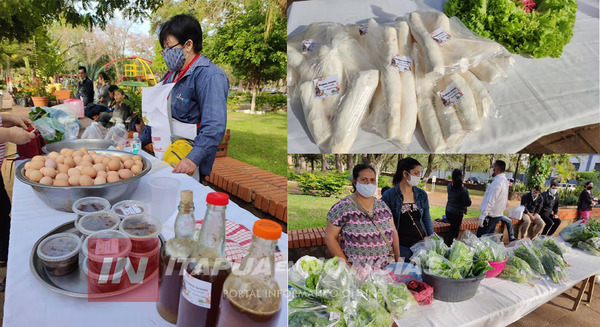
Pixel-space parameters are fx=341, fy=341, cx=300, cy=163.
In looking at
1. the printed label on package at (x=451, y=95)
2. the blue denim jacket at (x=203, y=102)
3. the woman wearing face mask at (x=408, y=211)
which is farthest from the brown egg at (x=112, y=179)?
the woman wearing face mask at (x=408, y=211)

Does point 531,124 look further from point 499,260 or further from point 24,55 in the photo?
point 24,55

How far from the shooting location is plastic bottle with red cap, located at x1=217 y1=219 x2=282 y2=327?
0.48m

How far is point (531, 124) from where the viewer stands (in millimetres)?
1258

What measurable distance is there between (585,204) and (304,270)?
6.46 ft

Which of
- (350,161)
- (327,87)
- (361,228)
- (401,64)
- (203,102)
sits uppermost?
(401,64)

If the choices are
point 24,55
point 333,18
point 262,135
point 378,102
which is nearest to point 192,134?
point 333,18

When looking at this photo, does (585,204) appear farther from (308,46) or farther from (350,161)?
(308,46)

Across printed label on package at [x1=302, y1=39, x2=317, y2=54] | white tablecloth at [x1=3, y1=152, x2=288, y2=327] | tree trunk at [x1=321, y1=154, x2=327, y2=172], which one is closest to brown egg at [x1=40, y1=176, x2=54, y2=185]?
white tablecloth at [x1=3, y1=152, x2=288, y2=327]

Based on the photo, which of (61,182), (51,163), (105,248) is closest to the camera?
(105,248)

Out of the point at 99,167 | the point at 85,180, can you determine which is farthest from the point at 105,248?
the point at 99,167

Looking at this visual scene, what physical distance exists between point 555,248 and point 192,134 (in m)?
2.06

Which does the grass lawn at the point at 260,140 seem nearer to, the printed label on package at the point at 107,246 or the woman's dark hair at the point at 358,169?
the woman's dark hair at the point at 358,169

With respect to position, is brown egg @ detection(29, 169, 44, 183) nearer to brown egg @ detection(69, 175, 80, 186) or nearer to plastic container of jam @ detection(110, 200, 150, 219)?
brown egg @ detection(69, 175, 80, 186)

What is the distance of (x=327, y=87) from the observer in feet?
4.05
